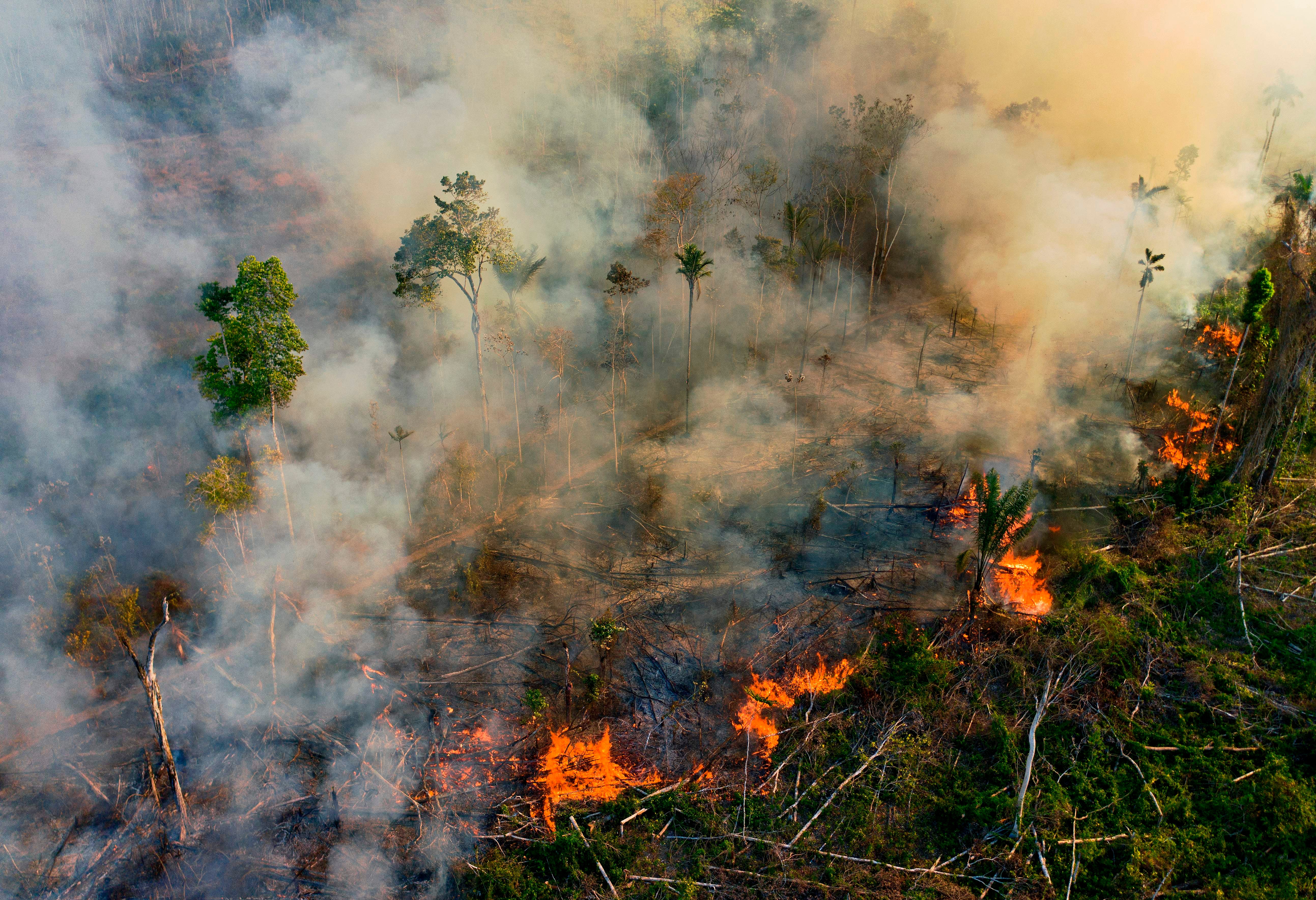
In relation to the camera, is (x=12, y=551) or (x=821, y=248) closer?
(x=12, y=551)

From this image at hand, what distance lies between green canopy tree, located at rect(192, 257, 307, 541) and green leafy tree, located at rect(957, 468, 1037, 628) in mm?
15976

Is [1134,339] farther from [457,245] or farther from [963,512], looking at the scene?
[457,245]

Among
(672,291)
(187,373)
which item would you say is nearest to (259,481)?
(187,373)

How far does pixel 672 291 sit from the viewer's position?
31.3 m

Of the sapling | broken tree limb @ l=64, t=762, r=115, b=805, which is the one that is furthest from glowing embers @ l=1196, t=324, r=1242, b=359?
broken tree limb @ l=64, t=762, r=115, b=805

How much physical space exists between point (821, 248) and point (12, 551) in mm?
26718

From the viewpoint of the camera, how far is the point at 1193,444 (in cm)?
2144

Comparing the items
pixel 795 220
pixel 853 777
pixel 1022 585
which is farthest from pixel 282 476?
pixel 795 220

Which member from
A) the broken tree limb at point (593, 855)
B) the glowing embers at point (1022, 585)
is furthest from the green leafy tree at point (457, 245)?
the glowing embers at point (1022, 585)

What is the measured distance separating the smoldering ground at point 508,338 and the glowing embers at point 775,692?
91cm

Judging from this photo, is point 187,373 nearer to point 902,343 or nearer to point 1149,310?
point 902,343

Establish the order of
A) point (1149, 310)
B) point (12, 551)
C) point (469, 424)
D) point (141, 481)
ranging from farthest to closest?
1. point (1149, 310)
2. point (469, 424)
3. point (141, 481)
4. point (12, 551)

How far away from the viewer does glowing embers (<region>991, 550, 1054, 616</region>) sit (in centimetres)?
1673

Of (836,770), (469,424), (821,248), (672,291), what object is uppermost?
(821,248)
